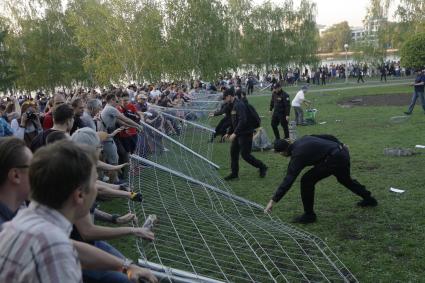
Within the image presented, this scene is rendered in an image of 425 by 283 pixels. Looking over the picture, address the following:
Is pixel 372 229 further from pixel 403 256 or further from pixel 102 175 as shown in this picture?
pixel 102 175

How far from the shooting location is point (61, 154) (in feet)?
6.21

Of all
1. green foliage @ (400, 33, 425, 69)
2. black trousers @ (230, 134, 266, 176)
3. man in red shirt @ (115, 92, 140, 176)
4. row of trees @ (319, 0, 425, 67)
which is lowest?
black trousers @ (230, 134, 266, 176)

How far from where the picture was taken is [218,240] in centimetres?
538

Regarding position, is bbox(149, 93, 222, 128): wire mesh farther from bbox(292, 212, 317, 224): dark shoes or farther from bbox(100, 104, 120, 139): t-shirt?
bbox(292, 212, 317, 224): dark shoes

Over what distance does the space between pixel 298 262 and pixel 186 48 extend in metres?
27.9

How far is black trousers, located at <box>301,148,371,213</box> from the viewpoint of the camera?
20.2 ft

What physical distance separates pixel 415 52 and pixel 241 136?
24.7 m

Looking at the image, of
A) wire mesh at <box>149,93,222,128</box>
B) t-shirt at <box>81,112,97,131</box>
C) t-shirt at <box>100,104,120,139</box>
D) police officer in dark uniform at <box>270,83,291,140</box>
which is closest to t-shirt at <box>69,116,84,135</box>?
t-shirt at <box>81,112,97,131</box>

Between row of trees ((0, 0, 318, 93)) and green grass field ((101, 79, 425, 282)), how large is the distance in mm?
20216

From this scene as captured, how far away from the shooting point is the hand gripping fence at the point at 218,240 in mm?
4602

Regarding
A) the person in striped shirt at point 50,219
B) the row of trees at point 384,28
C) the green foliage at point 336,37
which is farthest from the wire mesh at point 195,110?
the green foliage at point 336,37

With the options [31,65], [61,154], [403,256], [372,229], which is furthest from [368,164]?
[31,65]

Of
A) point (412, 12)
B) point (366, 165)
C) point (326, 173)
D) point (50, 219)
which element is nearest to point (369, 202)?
point (326, 173)

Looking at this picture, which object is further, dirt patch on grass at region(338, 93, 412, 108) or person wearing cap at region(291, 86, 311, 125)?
dirt patch on grass at region(338, 93, 412, 108)
